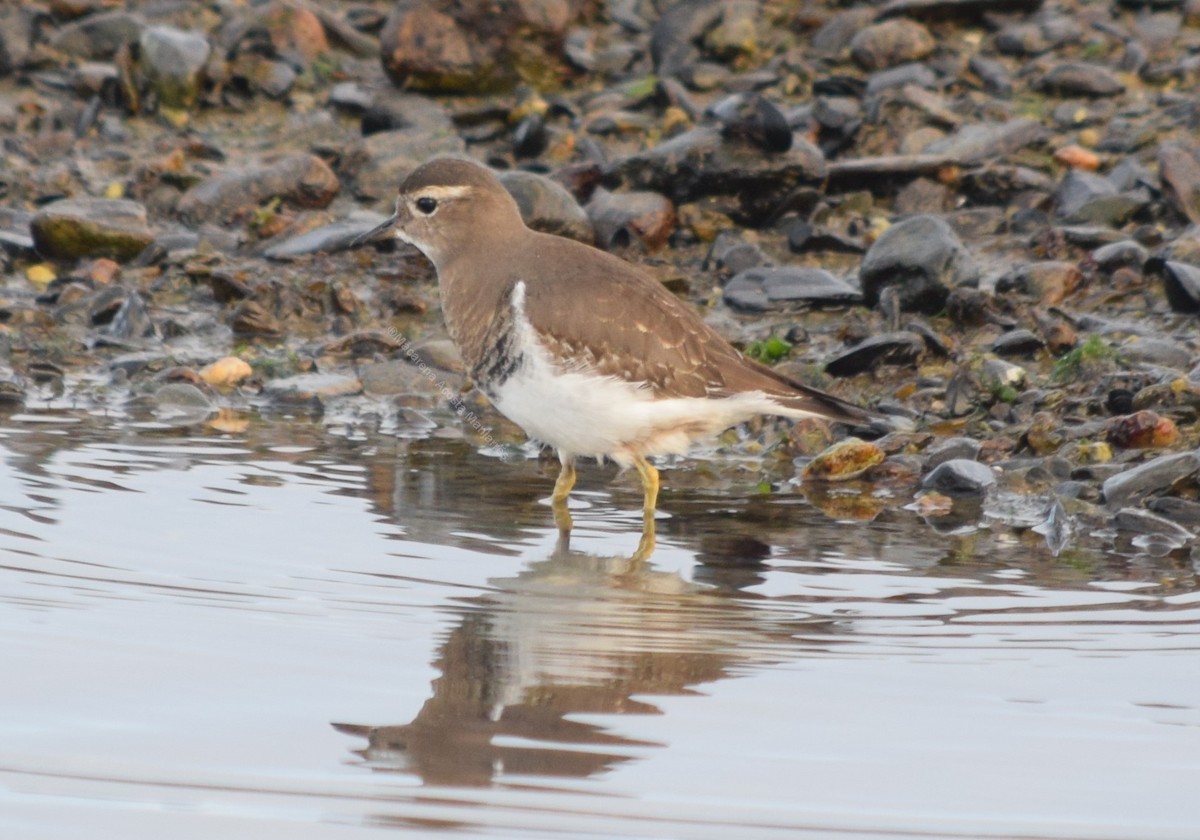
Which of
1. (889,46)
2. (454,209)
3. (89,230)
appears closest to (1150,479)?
(454,209)

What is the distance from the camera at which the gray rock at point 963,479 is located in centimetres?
853

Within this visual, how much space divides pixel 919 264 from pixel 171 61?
6758 mm

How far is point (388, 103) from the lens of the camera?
13.8m

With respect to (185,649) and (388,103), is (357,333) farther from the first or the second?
(185,649)

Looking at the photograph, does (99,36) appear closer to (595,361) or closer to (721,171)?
(721,171)

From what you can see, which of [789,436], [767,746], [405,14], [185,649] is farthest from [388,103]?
[767,746]

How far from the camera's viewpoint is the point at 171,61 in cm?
1388

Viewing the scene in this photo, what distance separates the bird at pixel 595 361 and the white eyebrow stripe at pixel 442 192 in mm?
317

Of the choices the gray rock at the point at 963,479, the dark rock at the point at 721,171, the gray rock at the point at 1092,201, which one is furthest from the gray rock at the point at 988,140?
the gray rock at the point at 963,479

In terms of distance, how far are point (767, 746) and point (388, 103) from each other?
381 inches

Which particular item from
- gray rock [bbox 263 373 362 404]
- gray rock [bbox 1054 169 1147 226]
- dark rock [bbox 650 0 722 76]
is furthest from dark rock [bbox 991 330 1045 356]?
dark rock [bbox 650 0 722 76]

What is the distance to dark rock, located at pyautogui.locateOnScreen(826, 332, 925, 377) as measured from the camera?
9.93m

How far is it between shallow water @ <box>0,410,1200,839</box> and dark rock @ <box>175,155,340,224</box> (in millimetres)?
4537

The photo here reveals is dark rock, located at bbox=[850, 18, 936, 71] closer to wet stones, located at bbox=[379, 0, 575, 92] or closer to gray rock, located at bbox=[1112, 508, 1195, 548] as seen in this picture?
wet stones, located at bbox=[379, 0, 575, 92]
